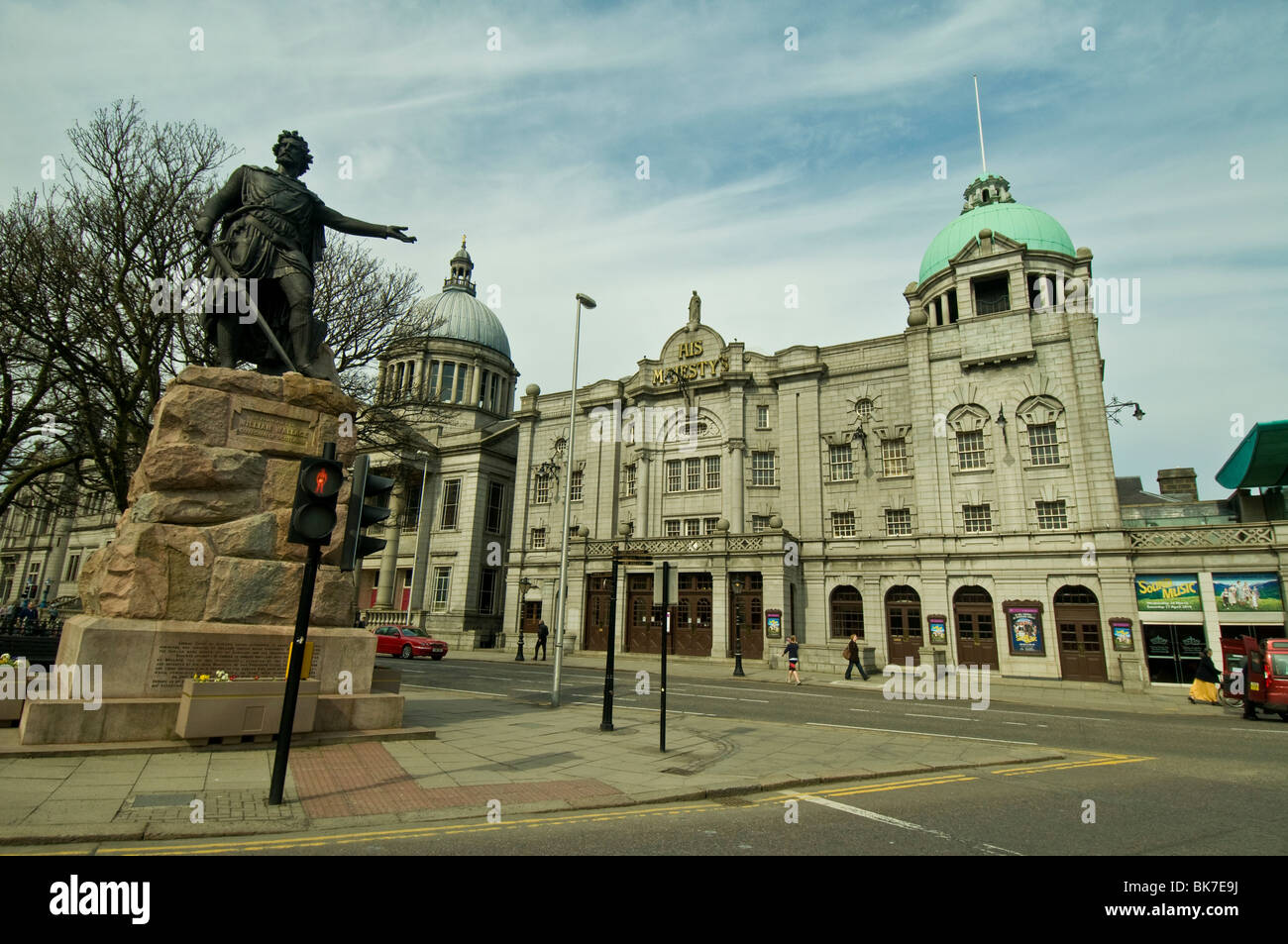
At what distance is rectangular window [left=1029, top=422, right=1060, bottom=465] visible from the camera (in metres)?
31.6

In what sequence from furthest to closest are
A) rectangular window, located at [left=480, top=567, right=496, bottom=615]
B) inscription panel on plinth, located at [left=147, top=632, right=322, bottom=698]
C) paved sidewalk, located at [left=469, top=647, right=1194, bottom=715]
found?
rectangular window, located at [left=480, top=567, right=496, bottom=615] < paved sidewalk, located at [left=469, top=647, right=1194, bottom=715] < inscription panel on plinth, located at [left=147, top=632, right=322, bottom=698]

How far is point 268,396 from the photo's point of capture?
967 cm

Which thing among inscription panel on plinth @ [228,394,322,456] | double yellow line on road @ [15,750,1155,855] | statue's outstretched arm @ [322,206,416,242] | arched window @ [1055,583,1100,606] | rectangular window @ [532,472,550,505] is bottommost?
double yellow line on road @ [15,750,1155,855]

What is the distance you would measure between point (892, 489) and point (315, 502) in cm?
3311

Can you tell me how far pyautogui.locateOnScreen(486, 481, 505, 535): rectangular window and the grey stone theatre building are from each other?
18.1 feet

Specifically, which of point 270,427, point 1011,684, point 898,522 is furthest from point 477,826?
point 898,522

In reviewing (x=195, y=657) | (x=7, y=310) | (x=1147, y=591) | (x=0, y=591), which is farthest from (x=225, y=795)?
(x=0, y=591)

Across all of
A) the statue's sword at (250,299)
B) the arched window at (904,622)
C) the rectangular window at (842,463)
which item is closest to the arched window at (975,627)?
the arched window at (904,622)


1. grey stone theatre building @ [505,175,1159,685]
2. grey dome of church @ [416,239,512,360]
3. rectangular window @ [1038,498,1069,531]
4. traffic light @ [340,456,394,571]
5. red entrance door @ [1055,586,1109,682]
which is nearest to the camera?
traffic light @ [340,456,394,571]

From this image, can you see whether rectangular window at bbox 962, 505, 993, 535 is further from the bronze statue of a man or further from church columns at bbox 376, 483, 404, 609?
church columns at bbox 376, 483, 404, 609

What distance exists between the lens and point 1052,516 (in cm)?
3105

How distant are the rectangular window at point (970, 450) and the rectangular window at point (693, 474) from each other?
48.1 ft

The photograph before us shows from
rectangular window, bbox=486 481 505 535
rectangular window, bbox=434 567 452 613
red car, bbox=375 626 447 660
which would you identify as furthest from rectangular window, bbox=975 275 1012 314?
rectangular window, bbox=434 567 452 613

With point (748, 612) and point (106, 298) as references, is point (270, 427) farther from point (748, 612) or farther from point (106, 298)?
point (748, 612)
